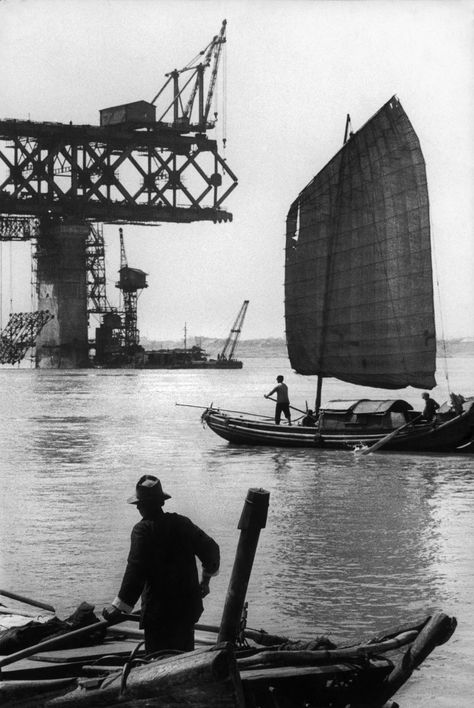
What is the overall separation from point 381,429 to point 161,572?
2529cm

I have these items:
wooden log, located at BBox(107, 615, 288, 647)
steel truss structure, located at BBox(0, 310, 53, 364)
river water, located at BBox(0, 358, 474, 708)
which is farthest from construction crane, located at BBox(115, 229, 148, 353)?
wooden log, located at BBox(107, 615, 288, 647)

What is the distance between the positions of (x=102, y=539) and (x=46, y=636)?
→ 913cm

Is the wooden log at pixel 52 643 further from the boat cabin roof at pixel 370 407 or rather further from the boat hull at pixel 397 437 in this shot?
the boat cabin roof at pixel 370 407

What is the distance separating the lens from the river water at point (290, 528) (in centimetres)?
1266

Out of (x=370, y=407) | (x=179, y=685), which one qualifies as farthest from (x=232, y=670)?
(x=370, y=407)

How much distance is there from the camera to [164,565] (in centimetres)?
816

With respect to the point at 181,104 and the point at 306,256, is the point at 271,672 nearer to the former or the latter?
the point at 306,256

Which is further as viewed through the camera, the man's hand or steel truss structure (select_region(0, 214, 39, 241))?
steel truss structure (select_region(0, 214, 39, 241))

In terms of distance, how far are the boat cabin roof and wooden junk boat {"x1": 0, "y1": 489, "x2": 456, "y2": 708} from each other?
81.8 ft

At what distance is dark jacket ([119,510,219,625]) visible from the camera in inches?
320

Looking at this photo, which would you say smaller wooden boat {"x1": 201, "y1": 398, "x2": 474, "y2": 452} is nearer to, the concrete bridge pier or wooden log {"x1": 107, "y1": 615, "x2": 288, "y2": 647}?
wooden log {"x1": 107, "y1": 615, "x2": 288, "y2": 647}

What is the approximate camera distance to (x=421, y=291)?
3503 centimetres

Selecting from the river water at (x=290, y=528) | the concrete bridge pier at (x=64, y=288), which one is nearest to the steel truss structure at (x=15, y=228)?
the concrete bridge pier at (x=64, y=288)

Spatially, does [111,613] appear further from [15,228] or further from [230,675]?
[15,228]
